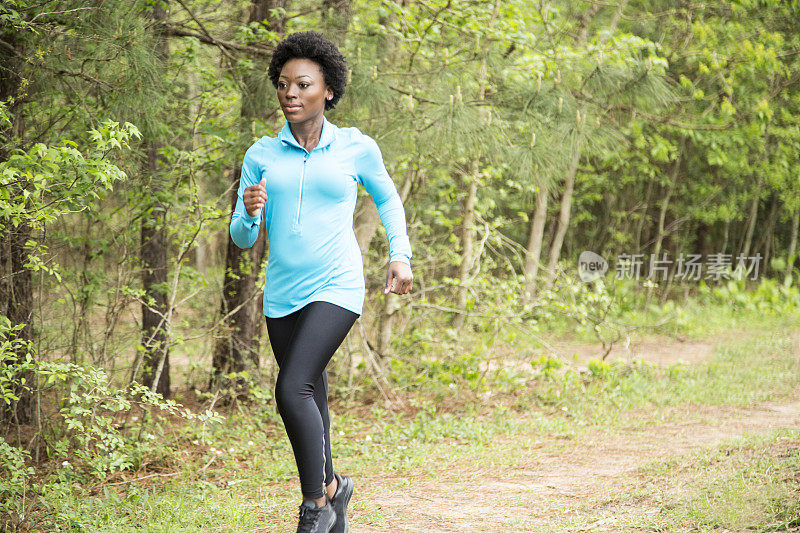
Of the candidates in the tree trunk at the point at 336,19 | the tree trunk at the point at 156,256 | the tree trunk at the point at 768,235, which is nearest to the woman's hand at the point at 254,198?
the tree trunk at the point at 156,256

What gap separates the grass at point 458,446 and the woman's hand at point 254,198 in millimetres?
1478

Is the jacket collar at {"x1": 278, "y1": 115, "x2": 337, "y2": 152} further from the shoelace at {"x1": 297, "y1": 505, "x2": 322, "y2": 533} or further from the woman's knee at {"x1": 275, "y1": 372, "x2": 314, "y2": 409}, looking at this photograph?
the shoelace at {"x1": 297, "y1": 505, "x2": 322, "y2": 533}

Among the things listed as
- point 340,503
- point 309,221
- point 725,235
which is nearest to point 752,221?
point 725,235

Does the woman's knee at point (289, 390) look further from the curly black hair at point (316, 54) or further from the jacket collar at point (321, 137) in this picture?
the curly black hair at point (316, 54)

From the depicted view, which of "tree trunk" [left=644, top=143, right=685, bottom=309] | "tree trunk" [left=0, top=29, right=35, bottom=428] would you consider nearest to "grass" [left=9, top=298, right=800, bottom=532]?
"tree trunk" [left=0, top=29, right=35, bottom=428]

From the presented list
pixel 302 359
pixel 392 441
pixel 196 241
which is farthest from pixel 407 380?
pixel 302 359

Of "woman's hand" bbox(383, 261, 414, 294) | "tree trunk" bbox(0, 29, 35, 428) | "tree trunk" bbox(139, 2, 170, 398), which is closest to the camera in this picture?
"woman's hand" bbox(383, 261, 414, 294)

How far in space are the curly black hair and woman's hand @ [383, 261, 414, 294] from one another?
30.8 inches

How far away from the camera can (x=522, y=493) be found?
3826 mm

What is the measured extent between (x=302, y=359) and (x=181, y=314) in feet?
11.2

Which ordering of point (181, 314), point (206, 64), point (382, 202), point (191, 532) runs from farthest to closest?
point (181, 314), point (206, 64), point (191, 532), point (382, 202)

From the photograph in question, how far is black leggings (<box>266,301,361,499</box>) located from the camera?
8.68ft

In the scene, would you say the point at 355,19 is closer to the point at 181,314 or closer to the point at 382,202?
the point at 181,314

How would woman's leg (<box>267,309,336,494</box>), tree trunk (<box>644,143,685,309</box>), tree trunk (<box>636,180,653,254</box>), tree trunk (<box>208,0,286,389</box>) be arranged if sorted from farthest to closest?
1. tree trunk (<box>636,180,653,254</box>)
2. tree trunk (<box>644,143,685,309</box>)
3. tree trunk (<box>208,0,286,389</box>)
4. woman's leg (<box>267,309,336,494</box>)
